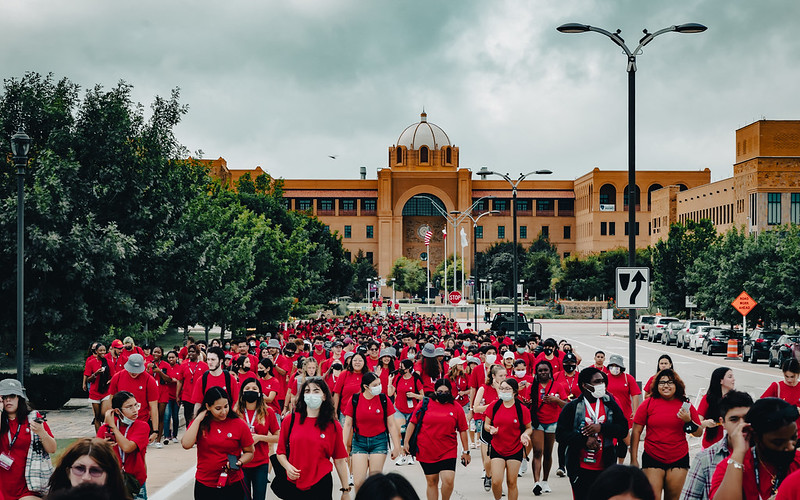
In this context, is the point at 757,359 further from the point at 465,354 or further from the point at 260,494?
the point at 260,494

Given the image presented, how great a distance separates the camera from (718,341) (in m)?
42.1

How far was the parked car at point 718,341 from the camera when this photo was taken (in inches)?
1656

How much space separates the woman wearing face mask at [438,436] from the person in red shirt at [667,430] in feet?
6.04

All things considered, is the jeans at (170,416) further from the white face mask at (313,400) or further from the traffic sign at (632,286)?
the white face mask at (313,400)

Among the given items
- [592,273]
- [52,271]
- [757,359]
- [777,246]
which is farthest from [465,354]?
[592,273]

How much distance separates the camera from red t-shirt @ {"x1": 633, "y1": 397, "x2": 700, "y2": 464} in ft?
28.7

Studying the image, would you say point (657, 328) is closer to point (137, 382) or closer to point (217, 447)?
point (137, 382)

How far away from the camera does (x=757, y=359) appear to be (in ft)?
122

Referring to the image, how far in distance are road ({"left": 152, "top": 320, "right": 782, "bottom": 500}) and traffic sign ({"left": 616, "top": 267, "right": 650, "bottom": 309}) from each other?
9.19 feet

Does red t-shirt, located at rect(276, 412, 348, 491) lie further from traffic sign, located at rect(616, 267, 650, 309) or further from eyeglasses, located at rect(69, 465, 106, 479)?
traffic sign, located at rect(616, 267, 650, 309)

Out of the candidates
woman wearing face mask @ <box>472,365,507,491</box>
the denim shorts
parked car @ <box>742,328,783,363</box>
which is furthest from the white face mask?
parked car @ <box>742,328,783,363</box>

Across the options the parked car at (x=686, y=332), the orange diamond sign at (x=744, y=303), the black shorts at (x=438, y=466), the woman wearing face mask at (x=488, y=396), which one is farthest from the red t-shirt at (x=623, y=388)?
the parked car at (x=686, y=332)

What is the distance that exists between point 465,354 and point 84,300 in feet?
28.4

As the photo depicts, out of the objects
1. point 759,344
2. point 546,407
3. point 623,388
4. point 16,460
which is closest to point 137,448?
point 16,460
